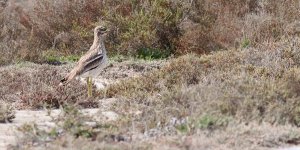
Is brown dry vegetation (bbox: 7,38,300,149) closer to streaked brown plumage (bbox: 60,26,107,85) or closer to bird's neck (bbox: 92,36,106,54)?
streaked brown plumage (bbox: 60,26,107,85)

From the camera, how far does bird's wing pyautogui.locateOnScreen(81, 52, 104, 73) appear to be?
11.7 m

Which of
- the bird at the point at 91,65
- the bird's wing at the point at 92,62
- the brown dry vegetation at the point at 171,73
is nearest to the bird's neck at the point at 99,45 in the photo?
the bird at the point at 91,65

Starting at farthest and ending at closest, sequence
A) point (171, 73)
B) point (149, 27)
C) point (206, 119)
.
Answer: point (149, 27) → point (171, 73) → point (206, 119)

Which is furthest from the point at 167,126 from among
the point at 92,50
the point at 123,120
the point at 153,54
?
the point at 153,54

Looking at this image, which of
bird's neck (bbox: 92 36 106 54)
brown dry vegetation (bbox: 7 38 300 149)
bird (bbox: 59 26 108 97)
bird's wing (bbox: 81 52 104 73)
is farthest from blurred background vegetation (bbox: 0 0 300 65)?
brown dry vegetation (bbox: 7 38 300 149)

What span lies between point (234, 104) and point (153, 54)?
8.93m

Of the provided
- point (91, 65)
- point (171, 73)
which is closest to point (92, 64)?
point (91, 65)

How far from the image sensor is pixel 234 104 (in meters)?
8.54

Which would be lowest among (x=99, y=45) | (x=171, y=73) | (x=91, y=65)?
(x=171, y=73)

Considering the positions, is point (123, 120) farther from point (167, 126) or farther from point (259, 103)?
point (259, 103)

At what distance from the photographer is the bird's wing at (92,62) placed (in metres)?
11.7

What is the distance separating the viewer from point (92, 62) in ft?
38.5

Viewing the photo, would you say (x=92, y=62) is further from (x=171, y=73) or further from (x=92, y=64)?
(x=171, y=73)

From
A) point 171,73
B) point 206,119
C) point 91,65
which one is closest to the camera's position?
point 206,119
